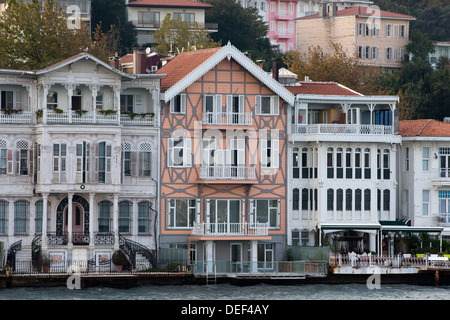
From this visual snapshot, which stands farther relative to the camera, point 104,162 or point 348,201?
point 348,201

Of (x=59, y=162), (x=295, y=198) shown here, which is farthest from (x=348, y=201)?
(x=59, y=162)

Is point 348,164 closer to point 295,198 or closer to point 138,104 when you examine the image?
point 295,198

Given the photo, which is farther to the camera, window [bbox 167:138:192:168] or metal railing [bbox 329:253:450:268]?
window [bbox 167:138:192:168]

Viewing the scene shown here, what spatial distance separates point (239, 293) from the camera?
213ft

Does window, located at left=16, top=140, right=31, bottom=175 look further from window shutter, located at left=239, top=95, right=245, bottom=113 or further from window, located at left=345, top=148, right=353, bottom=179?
window, located at left=345, top=148, right=353, bottom=179

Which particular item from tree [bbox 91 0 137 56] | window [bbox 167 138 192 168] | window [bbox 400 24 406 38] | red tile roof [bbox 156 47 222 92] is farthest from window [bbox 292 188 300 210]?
window [bbox 400 24 406 38]

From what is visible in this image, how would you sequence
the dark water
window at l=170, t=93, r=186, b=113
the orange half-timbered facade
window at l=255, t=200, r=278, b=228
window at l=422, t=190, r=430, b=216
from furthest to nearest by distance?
window at l=422, t=190, r=430, b=216 < window at l=255, t=200, r=278, b=228 < window at l=170, t=93, r=186, b=113 < the orange half-timbered facade < the dark water

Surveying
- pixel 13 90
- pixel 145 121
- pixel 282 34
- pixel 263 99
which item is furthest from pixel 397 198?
pixel 282 34

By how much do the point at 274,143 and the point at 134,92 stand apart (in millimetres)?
8514

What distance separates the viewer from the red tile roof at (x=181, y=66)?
2847 inches

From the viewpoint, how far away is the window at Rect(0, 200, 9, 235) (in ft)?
224

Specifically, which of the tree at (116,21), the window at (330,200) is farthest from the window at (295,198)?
the tree at (116,21)

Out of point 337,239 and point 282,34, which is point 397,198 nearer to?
point 337,239

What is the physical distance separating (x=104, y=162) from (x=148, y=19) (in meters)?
58.1
